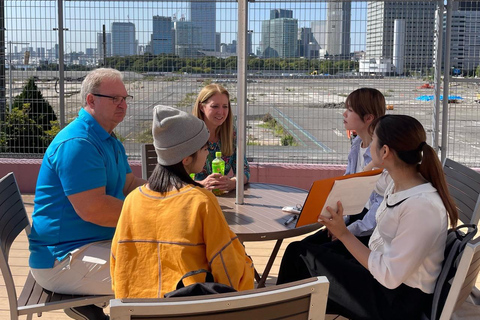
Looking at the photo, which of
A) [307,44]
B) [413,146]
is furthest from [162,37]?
[413,146]

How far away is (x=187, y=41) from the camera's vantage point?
20.4 ft

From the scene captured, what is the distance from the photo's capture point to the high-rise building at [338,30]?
20.1 feet

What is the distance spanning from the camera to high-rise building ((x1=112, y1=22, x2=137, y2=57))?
245 inches

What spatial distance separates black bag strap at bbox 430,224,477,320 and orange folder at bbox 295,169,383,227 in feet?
1.51

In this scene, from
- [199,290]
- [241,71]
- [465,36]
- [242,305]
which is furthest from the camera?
[465,36]

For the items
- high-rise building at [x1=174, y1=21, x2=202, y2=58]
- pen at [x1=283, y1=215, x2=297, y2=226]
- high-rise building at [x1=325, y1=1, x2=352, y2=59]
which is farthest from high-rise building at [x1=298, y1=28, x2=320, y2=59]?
pen at [x1=283, y1=215, x2=297, y2=226]

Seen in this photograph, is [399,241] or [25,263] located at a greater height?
[399,241]

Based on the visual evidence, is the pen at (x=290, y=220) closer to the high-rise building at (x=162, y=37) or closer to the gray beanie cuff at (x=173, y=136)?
the gray beanie cuff at (x=173, y=136)

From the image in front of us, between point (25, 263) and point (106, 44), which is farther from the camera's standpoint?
point (106, 44)

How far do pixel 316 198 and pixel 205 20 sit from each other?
4.18m

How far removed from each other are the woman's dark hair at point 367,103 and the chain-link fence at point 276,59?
2720 mm

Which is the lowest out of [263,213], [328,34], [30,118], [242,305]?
[263,213]

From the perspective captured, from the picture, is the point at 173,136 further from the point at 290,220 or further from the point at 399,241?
the point at 290,220

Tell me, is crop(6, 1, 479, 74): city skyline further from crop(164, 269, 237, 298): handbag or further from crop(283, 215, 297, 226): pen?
crop(164, 269, 237, 298): handbag
